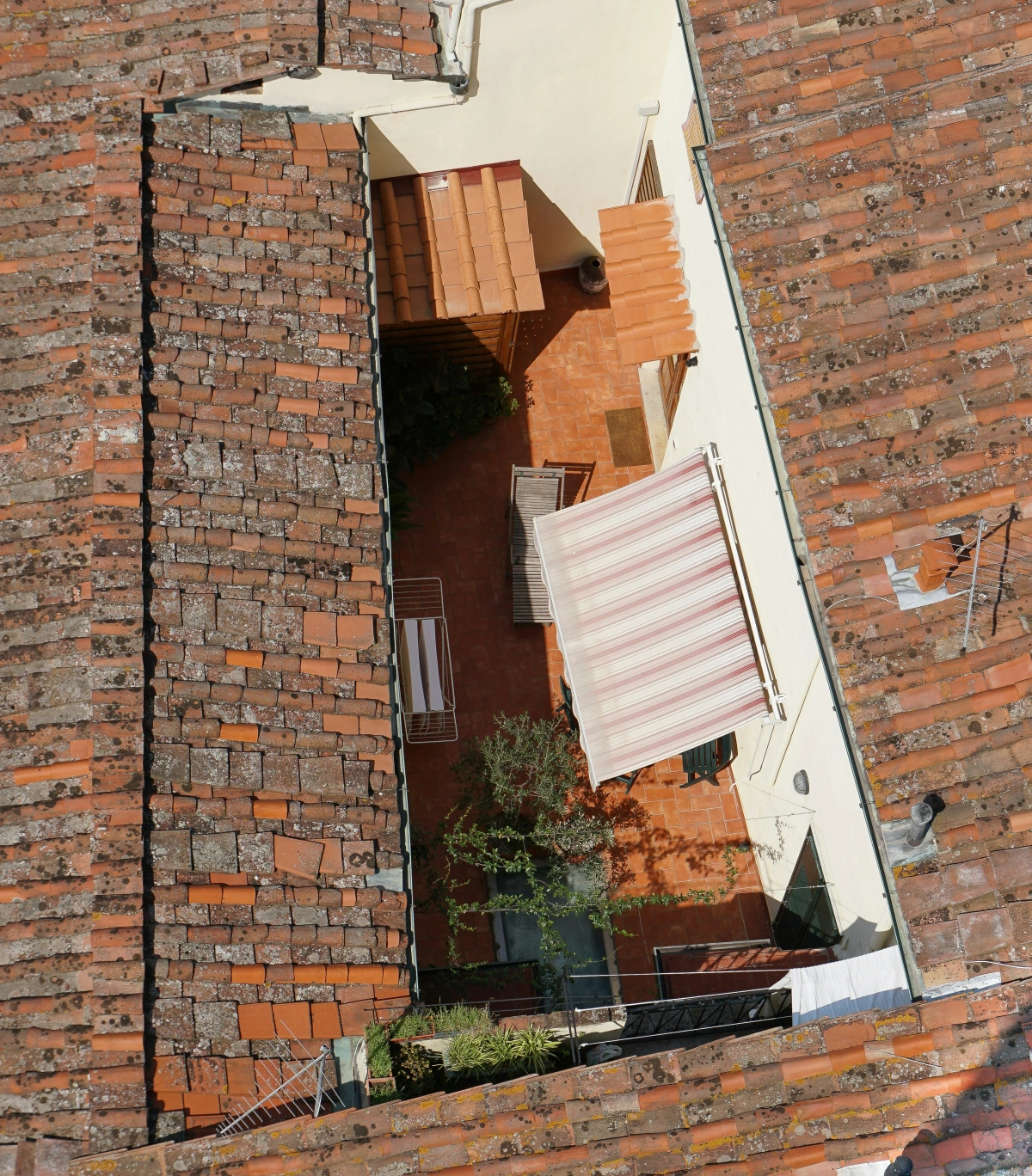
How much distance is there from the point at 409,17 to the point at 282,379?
5354mm

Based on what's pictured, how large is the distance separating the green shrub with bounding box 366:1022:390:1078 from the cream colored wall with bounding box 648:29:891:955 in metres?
5.41

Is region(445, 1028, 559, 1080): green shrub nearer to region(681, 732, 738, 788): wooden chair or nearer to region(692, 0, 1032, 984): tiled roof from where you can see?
region(692, 0, 1032, 984): tiled roof

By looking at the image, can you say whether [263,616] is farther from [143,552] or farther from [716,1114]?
[716,1114]

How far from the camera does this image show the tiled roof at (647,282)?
15320 millimetres

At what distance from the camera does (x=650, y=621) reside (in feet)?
47.1

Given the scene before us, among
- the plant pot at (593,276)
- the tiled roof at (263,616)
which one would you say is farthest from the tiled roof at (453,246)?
the plant pot at (593,276)

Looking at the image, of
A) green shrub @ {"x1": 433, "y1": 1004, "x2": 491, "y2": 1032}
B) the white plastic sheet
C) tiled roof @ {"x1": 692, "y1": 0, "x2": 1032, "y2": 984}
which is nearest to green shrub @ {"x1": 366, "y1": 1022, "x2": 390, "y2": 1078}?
green shrub @ {"x1": 433, "y1": 1004, "x2": 491, "y2": 1032}

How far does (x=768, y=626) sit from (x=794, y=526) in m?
2.22

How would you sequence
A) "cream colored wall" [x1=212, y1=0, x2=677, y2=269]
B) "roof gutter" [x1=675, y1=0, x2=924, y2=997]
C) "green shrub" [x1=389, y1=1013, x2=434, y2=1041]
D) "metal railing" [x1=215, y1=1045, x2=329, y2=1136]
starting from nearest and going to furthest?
"roof gutter" [x1=675, y1=0, x2=924, y2=997], "metal railing" [x1=215, y1=1045, x2=329, y2=1136], "green shrub" [x1=389, y1=1013, x2=434, y2=1041], "cream colored wall" [x1=212, y1=0, x2=677, y2=269]

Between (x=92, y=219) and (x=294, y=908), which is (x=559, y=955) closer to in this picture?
(x=294, y=908)

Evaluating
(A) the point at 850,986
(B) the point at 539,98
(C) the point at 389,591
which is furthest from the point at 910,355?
(B) the point at 539,98

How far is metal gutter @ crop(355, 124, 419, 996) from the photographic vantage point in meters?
11.9

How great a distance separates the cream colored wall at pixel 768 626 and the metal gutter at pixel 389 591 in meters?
4.42

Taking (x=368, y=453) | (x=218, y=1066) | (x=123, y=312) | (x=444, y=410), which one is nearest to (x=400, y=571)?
(x=444, y=410)
